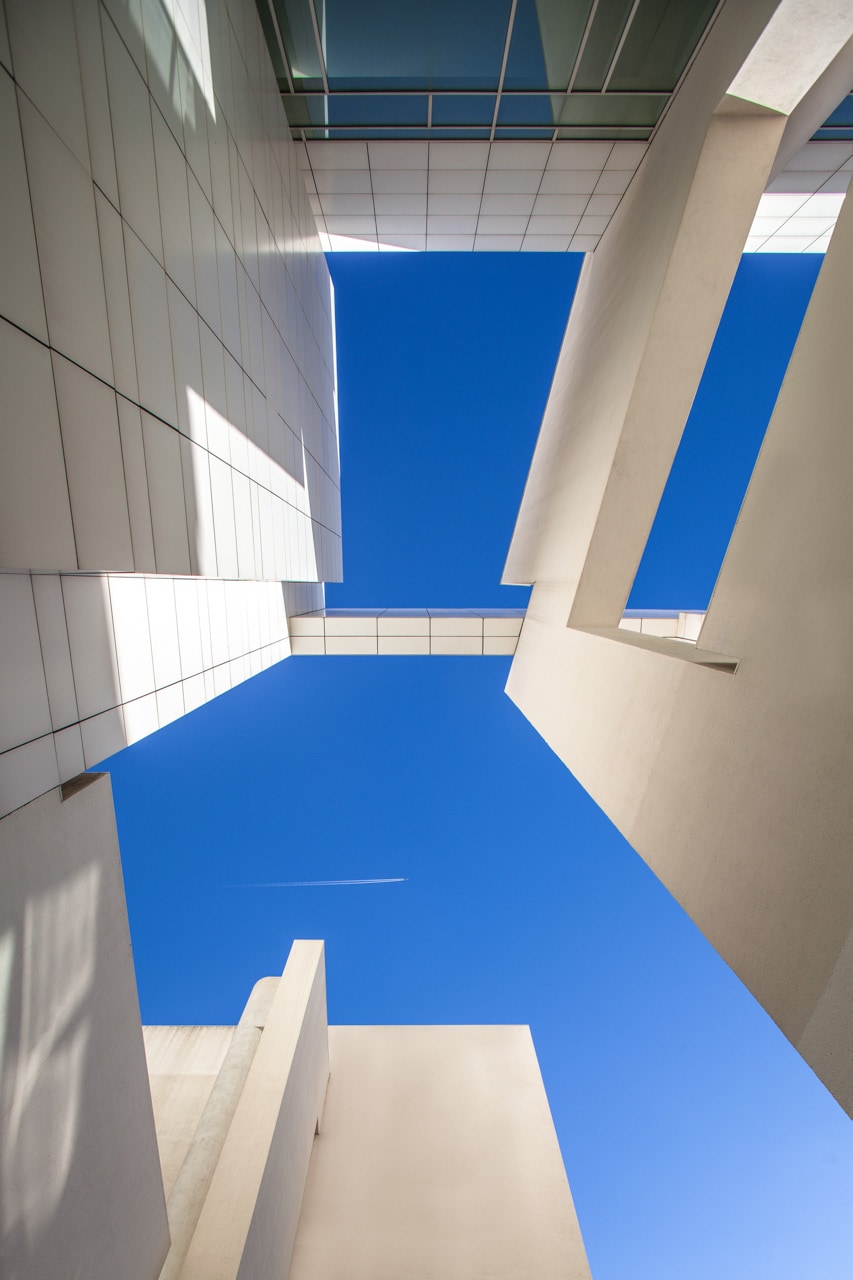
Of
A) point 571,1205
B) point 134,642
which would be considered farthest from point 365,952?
point 134,642

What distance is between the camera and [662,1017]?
10641 millimetres

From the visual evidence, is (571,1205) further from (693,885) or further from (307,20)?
(307,20)

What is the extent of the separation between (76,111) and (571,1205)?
35.8 ft

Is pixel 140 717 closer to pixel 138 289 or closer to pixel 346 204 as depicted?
pixel 138 289

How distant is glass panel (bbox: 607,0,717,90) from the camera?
17.4ft

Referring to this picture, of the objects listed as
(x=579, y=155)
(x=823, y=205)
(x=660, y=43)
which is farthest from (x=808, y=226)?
(x=660, y=43)

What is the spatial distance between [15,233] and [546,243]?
28.4ft

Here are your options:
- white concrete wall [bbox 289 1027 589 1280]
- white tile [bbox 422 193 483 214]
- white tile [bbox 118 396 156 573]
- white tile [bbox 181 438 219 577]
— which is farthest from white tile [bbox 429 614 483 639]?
white concrete wall [bbox 289 1027 589 1280]

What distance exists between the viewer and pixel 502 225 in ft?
28.3

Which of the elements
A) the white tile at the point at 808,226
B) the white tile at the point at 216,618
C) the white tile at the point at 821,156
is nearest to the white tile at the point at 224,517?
the white tile at the point at 216,618

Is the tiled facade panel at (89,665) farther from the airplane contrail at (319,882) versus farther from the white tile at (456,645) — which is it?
the airplane contrail at (319,882)

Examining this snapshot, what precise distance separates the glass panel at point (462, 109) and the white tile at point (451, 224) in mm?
1547

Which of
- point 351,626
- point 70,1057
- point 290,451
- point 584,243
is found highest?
point 584,243

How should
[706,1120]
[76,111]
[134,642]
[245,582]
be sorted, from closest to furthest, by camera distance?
[76,111] < [134,642] < [245,582] < [706,1120]
